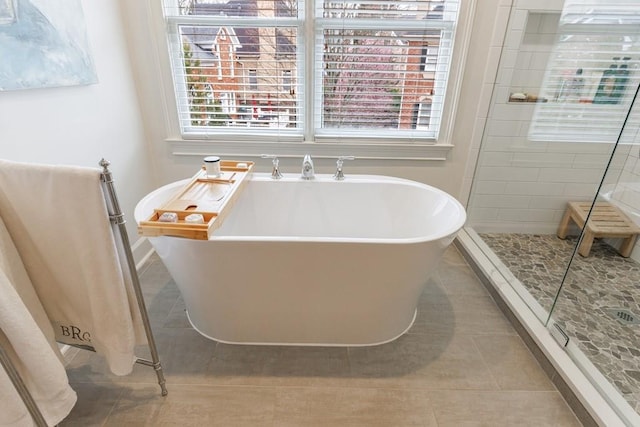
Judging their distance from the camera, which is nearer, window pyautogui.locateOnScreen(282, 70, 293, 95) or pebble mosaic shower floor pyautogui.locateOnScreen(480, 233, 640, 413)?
pebble mosaic shower floor pyautogui.locateOnScreen(480, 233, 640, 413)

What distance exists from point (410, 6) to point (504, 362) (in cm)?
206

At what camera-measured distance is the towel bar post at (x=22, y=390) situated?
0.90 m

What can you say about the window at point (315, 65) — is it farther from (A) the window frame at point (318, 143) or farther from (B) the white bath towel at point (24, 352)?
(B) the white bath towel at point (24, 352)

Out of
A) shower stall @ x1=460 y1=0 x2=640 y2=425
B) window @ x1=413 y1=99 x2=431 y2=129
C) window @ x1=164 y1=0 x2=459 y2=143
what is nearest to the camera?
shower stall @ x1=460 y1=0 x2=640 y2=425

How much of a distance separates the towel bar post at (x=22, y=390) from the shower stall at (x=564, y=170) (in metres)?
2.02

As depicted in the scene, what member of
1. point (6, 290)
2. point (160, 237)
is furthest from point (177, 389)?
point (6, 290)

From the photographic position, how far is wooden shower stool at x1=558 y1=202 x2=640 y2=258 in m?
2.11

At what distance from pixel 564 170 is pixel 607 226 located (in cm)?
46

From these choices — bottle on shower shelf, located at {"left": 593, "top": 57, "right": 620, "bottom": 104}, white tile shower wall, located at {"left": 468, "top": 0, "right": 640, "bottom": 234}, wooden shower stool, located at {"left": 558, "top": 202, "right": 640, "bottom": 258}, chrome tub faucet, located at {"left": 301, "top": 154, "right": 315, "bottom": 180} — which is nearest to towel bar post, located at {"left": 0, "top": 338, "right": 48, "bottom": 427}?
chrome tub faucet, located at {"left": 301, "top": 154, "right": 315, "bottom": 180}

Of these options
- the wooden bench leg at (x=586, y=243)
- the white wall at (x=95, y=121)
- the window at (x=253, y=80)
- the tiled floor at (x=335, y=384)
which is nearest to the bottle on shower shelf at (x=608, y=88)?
the wooden bench leg at (x=586, y=243)

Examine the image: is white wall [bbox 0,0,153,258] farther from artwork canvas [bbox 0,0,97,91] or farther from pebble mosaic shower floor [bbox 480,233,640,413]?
pebble mosaic shower floor [bbox 480,233,640,413]

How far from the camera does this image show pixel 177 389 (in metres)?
1.38

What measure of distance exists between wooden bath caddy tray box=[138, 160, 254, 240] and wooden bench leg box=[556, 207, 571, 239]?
2.23m

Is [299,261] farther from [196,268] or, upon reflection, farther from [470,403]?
[470,403]
